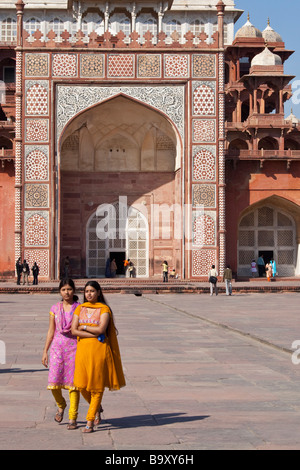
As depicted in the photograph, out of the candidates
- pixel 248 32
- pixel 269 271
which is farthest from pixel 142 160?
pixel 248 32

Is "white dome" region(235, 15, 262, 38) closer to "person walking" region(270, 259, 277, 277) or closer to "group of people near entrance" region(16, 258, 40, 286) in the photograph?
"person walking" region(270, 259, 277, 277)

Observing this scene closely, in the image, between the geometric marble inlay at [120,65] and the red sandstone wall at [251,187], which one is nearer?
the geometric marble inlay at [120,65]

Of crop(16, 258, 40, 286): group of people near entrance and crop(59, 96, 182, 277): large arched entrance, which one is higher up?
crop(59, 96, 182, 277): large arched entrance

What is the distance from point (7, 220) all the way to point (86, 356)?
19246 mm

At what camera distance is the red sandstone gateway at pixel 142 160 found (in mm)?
21984

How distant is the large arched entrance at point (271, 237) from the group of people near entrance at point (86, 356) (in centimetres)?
2053

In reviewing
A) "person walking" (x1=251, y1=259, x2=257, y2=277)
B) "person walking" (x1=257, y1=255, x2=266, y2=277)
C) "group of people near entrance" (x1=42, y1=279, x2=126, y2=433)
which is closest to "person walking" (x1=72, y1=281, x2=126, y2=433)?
"group of people near entrance" (x1=42, y1=279, x2=126, y2=433)

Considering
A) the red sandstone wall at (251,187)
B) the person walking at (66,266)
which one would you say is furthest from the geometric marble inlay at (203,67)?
the person walking at (66,266)

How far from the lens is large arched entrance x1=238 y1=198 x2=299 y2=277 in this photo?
24.8 meters

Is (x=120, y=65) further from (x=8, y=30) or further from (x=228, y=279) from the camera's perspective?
(x=8, y=30)

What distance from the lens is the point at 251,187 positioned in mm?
23828

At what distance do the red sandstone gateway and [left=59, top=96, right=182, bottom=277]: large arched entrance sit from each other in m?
0.03

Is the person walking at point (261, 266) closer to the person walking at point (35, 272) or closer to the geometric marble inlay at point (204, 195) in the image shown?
the geometric marble inlay at point (204, 195)
